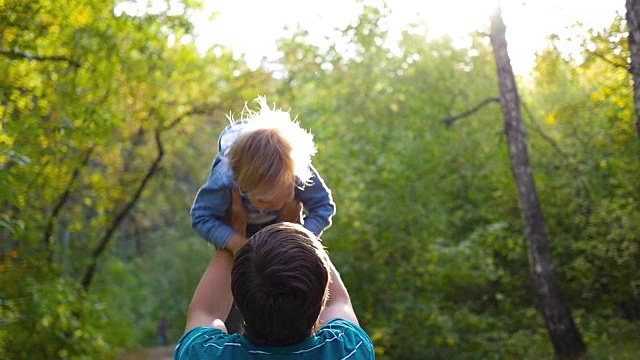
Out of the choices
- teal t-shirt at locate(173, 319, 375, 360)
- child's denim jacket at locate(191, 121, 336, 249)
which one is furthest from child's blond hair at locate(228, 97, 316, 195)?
teal t-shirt at locate(173, 319, 375, 360)

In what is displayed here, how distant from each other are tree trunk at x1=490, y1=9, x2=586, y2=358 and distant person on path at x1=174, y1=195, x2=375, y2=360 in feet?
33.4

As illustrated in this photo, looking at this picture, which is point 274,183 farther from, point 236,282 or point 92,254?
point 92,254

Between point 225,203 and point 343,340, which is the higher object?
point 225,203

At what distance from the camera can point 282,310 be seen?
8.06 feet

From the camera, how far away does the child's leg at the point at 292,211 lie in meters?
4.00

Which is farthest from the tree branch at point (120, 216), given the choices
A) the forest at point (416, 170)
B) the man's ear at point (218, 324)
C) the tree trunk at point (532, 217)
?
the man's ear at point (218, 324)

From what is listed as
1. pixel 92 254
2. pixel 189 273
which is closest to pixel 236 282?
pixel 92 254

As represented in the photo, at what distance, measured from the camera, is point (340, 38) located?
1591 cm

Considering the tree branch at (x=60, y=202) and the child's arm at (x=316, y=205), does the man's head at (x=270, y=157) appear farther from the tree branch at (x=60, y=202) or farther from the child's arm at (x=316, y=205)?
the tree branch at (x=60, y=202)

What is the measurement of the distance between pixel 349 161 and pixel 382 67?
2073 mm

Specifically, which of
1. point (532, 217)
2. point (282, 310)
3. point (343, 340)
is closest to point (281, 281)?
point (282, 310)

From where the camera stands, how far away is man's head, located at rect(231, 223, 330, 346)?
240 cm

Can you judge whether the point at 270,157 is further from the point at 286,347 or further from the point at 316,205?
the point at 286,347

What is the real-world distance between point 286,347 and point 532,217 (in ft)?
34.4
